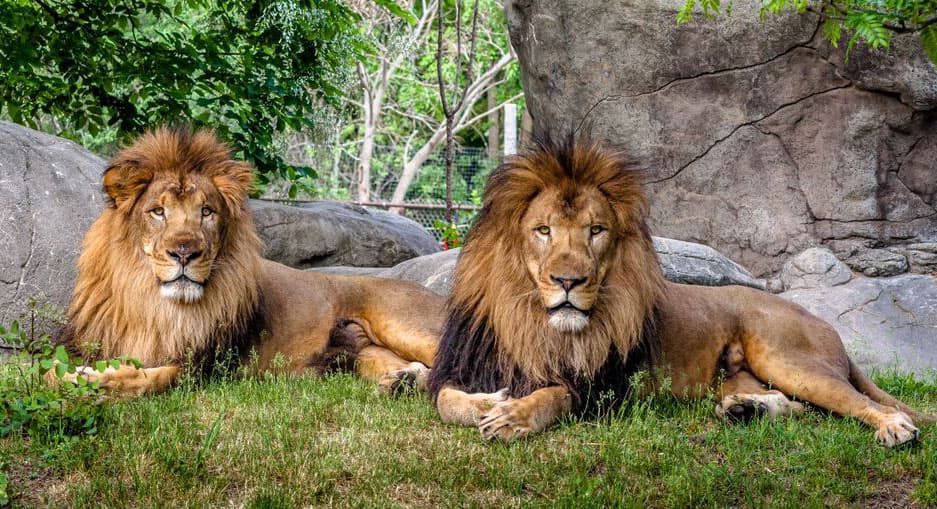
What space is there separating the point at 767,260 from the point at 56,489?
5.61 meters

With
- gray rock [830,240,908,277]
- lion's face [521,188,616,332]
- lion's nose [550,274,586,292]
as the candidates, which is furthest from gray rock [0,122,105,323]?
gray rock [830,240,908,277]

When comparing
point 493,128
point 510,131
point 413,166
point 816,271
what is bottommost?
point 816,271

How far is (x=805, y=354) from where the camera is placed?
4.80 metres

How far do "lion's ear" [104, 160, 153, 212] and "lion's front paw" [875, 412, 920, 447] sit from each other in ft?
10.8

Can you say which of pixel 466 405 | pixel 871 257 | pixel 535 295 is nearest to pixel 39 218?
pixel 466 405

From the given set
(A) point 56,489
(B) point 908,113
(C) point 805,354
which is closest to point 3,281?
(A) point 56,489

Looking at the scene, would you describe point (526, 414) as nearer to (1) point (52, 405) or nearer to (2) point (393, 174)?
(1) point (52, 405)

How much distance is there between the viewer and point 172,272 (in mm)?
4582

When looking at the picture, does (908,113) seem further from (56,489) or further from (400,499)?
(56,489)

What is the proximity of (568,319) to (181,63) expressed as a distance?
434 centimetres

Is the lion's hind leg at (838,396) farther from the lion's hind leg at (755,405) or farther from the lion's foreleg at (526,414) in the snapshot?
the lion's foreleg at (526,414)

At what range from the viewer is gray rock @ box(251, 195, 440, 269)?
7.54 meters

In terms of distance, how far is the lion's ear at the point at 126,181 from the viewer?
15.4 ft

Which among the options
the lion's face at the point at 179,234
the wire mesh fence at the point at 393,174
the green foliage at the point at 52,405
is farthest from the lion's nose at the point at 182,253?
the wire mesh fence at the point at 393,174
